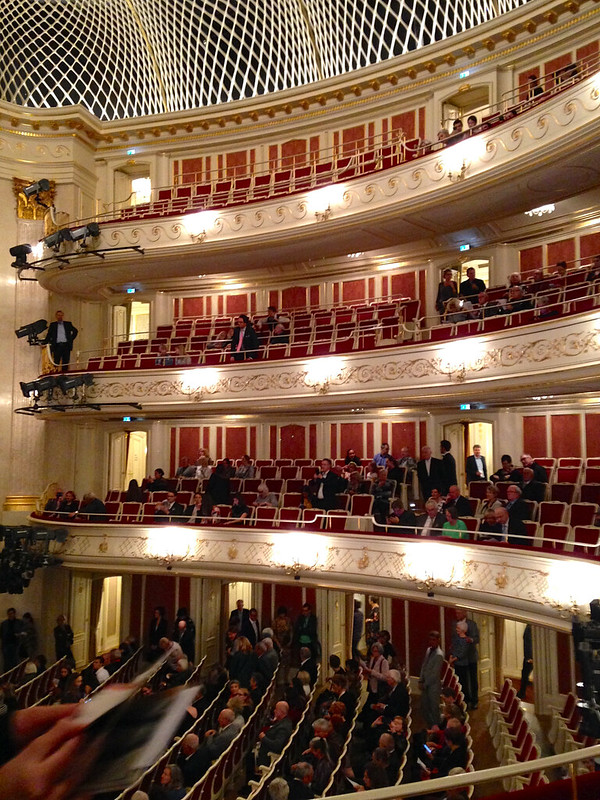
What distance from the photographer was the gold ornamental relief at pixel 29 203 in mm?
13750

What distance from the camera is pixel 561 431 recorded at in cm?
1027

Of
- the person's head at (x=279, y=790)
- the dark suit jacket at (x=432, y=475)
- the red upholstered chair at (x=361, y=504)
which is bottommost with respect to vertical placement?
the person's head at (x=279, y=790)

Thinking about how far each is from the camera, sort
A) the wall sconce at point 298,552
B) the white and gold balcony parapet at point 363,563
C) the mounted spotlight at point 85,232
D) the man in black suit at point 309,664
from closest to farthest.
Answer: the white and gold balcony parapet at point 363,563, the man in black suit at point 309,664, the wall sconce at point 298,552, the mounted spotlight at point 85,232

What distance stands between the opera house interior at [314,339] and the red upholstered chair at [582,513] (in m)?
0.03

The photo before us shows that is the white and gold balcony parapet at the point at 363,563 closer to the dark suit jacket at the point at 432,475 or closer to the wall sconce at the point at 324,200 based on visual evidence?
the dark suit jacket at the point at 432,475

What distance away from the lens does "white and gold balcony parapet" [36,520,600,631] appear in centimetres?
670

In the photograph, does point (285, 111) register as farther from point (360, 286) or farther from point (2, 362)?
point (2, 362)

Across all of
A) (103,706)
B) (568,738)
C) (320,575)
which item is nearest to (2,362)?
(320,575)

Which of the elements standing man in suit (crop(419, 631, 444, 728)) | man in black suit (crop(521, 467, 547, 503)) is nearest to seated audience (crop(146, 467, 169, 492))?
standing man in suit (crop(419, 631, 444, 728))

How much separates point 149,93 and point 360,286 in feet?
21.0

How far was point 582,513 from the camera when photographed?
286 inches

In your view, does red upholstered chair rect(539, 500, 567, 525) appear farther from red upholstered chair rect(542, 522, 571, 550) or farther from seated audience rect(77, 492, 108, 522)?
seated audience rect(77, 492, 108, 522)

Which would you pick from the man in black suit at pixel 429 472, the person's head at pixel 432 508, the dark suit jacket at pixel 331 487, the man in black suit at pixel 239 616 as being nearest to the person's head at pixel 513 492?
the person's head at pixel 432 508

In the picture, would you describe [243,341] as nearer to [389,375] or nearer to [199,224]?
[199,224]
